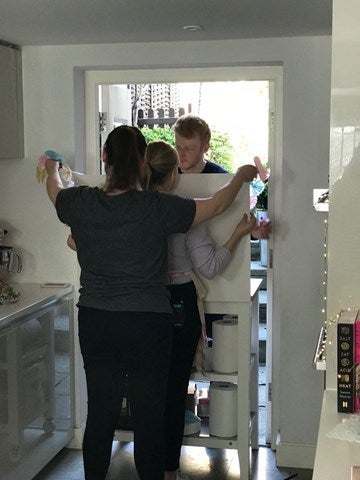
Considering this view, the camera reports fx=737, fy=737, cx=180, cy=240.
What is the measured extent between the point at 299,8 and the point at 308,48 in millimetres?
635

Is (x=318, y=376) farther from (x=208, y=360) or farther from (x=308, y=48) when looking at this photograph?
(x=308, y=48)

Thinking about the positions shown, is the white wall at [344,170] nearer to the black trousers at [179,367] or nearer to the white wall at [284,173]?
the black trousers at [179,367]

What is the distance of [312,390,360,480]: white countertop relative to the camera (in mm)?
1488

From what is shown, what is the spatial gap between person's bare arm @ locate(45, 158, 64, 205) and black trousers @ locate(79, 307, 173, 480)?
50 cm

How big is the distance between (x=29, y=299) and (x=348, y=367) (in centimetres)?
184

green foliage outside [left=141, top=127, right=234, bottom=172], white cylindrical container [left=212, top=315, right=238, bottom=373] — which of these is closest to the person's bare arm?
white cylindrical container [left=212, top=315, right=238, bottom=373]

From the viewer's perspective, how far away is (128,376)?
258cm

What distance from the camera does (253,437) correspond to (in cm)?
379

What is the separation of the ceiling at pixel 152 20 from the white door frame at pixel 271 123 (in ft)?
1.03

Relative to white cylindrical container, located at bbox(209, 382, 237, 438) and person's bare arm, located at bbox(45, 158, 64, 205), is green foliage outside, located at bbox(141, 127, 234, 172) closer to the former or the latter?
person's bare arm, located at bbox(45, 158, 64, 205)

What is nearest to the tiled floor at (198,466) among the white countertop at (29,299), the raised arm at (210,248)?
the white countertop at (29,299)

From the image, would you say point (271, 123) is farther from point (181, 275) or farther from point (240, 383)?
point (240, 383)

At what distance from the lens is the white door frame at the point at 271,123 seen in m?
3.68

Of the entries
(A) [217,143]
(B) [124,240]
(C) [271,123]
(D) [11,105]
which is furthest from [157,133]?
(B) [124,240]
